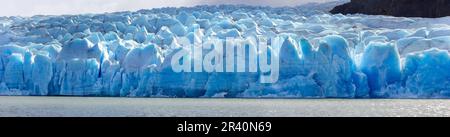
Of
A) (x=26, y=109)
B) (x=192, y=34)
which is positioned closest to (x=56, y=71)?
(x=192, y=34)

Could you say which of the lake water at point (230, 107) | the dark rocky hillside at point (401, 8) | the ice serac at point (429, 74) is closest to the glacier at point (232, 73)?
the ice serac at point (429, 74)

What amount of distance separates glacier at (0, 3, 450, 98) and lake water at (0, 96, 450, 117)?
1.99 feet

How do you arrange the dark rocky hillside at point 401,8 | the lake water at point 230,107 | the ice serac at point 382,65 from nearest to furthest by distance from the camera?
the lake water at point 230,107 < the ice serac at point 382,65 < the dark rocky hillside at point 401,8

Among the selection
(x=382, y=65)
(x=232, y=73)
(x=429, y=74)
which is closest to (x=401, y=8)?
(x=382, y=65)

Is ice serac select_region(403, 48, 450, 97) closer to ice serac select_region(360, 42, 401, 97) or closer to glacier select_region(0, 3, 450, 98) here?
glacier select_region(0, 3, 450, 98)

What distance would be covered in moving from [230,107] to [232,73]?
3.76 m

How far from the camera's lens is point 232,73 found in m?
20.3

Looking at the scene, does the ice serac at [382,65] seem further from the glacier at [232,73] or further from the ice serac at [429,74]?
the ice serac at [429,74]

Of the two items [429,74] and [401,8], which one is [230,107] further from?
[401,8]

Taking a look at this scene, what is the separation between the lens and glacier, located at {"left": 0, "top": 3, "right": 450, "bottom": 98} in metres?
19.7

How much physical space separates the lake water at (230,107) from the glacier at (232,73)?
23.8 inches

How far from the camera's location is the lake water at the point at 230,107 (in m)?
15.0

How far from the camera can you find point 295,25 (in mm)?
25516
